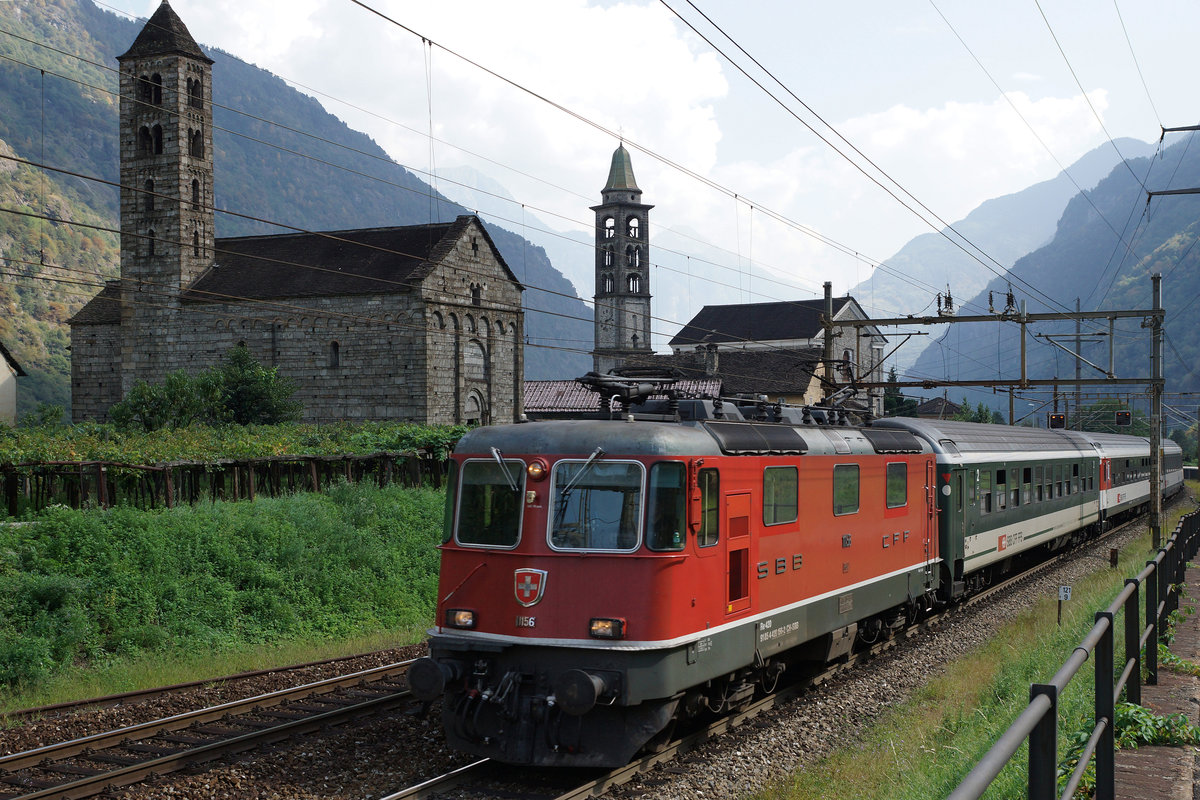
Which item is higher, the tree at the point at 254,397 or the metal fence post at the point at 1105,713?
the tree at the point at 254,397

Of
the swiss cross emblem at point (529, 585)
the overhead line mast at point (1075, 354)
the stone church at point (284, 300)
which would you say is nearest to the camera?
the swiss cross emblem at point (529, 585)

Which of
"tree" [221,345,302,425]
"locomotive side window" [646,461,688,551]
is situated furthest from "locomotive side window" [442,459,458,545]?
"tree" [221,345,302,425]

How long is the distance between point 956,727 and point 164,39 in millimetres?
58317

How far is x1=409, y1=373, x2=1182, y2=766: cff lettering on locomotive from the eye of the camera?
9.09 meters

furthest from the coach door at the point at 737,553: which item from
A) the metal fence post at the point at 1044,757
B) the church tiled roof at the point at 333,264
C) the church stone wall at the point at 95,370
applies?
the church stone wall at the point at 95,370

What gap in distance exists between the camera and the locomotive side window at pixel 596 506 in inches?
364

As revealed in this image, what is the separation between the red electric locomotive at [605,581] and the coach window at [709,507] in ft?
0.06

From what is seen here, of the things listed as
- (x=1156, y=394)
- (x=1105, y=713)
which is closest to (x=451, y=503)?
(x=1105, y=713)

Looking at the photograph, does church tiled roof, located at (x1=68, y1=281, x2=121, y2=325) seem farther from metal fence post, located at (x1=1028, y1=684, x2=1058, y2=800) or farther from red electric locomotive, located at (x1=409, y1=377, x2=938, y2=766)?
metal fence post, located at (x1=1028, y1=684, x2=1058, y2=800)

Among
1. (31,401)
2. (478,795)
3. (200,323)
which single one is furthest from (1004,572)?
(31,401)

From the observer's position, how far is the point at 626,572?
9133 mm

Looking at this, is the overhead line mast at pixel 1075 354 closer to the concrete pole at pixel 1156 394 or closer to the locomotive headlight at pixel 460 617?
the concrete pole at pixel 1156 394

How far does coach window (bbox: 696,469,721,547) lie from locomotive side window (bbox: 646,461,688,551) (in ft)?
0.81

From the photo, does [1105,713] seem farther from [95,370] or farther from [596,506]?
[95,370]
